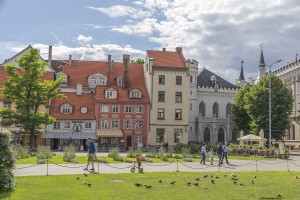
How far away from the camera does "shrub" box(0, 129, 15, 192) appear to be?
660 inches

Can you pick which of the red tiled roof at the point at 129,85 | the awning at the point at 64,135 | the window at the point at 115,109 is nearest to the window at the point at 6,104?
the awning at the point at 64,135

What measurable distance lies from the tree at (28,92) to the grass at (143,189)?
25.5 meters

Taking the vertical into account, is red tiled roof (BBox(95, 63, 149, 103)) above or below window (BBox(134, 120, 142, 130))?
above

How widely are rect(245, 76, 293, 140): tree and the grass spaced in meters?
40.2

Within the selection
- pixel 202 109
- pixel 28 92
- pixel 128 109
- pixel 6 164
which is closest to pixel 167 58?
pixel 128 109

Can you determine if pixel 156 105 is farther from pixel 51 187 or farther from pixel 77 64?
pixel 51 187

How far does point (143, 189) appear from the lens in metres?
17.6

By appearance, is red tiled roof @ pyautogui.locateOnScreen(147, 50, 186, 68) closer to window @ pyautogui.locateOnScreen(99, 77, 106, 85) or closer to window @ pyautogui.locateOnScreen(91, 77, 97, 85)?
window @ pyautogui.locateOnScreen(99, 77, 106, 85)

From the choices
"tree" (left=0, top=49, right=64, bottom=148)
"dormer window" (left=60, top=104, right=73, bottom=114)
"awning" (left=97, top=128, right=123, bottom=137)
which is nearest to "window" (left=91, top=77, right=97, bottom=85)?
"dormer window" (left=60, top=104, right=73, bottom=114)

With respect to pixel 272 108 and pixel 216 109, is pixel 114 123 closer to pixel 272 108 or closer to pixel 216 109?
pixel 272 108

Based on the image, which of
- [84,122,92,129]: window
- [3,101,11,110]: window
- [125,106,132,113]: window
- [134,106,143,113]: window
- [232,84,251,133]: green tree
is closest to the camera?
[3,101,11,110]: window

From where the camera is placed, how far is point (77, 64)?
234 ft

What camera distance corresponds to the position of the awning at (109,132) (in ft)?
199

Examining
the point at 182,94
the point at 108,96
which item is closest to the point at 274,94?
the point at 182,94
